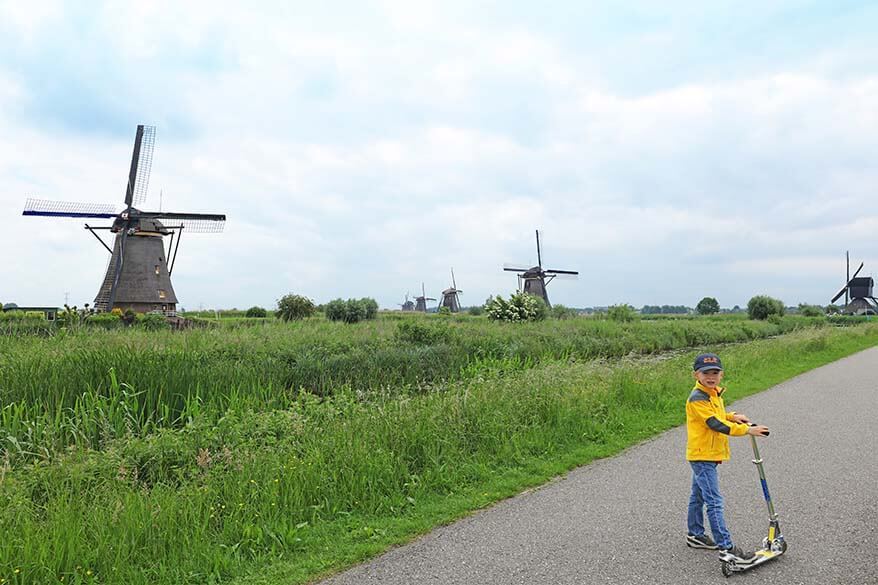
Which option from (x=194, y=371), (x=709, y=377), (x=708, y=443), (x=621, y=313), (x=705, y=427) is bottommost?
(x=708, y=443)

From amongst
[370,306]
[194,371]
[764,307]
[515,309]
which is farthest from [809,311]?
[194,371]

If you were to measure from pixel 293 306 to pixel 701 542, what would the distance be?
3283 cm

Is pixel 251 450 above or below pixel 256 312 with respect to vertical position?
below

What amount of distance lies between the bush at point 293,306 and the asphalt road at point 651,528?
30.2 metres

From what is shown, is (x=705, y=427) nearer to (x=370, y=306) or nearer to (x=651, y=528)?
(x=651, y=528)

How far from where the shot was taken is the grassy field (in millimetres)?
3879

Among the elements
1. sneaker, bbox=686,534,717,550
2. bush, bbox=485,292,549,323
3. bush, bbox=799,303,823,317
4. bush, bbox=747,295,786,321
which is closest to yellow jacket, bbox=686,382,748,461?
sneaker, bbox=686,534,717,550

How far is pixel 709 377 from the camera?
3.94 m

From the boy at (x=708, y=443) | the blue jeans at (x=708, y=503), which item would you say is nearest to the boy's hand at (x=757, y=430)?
the boy at (x=708, y=443)

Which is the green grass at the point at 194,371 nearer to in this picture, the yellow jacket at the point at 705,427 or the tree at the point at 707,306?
the yellow jacket at the point at 705,427

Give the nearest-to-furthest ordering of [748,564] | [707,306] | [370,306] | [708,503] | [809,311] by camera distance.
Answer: [748,564] < [708,503] < [370,306] < [809,311] < [707,306]

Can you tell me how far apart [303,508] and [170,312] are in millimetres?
30970

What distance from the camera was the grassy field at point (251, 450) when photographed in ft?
12.7

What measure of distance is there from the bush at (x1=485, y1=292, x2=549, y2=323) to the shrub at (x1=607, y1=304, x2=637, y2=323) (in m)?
6.03
